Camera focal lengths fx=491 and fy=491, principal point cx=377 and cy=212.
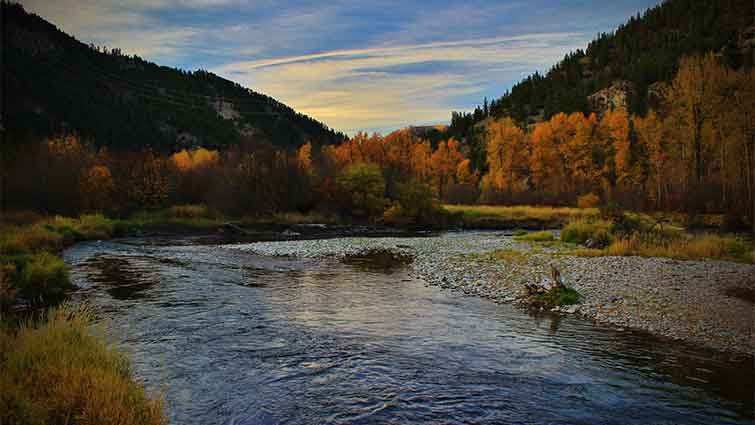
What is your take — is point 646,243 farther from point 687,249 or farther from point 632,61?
point 632,61

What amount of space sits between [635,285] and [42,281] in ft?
61.4

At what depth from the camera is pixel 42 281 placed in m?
15.3

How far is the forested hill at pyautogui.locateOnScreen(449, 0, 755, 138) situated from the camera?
11288cm

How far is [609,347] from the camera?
10.6 m

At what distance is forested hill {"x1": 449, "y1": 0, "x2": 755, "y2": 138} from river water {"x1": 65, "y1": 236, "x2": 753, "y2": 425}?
102 meters

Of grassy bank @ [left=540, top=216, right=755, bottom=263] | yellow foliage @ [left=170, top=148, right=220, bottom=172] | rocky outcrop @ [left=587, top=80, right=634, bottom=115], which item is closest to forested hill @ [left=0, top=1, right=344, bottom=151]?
yellow foliage @ [left=170, top=148, right=220, bottom=172]

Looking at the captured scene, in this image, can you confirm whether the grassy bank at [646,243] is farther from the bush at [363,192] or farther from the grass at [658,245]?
the bush at [363,192]

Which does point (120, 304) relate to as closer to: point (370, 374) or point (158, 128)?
point (370, 374)

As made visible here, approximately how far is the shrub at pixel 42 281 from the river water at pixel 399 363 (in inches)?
33.1

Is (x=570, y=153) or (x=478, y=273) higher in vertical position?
(x=570, y=153)

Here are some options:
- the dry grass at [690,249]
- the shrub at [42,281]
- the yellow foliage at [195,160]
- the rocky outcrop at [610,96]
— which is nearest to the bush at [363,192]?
the yellow foliage at [195,160]

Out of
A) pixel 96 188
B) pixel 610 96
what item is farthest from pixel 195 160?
pixel 610 96

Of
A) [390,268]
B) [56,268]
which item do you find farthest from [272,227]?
[56,268]

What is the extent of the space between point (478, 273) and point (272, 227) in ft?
109
